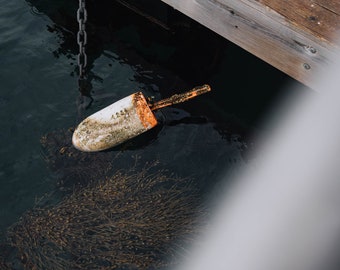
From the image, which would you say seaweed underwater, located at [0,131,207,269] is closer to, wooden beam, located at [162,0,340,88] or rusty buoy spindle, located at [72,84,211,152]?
rusty buoy spindle, located at [72,84,211,152]

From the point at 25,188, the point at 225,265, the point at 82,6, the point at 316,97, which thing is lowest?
the point at 25,188

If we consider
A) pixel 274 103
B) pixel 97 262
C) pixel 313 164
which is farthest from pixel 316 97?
pixel 97 262

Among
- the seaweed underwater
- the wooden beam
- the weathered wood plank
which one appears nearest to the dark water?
the seaweed underwater

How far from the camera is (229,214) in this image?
18.7ft

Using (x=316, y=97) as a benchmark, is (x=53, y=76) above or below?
below

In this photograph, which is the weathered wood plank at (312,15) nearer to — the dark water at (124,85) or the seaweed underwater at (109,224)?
the dark water at (124,85)

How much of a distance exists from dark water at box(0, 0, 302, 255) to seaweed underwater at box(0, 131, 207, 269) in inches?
10.6

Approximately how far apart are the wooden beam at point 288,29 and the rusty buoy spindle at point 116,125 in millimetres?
1845

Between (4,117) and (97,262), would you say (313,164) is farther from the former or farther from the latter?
(4,117)

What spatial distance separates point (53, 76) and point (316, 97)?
497 centimetres

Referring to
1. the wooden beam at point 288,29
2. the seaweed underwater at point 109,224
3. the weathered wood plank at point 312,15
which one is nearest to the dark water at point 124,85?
the seaweed underwater at point 109,224

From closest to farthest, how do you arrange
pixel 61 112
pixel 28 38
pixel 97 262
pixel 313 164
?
pixel 97 262 < pixel 313 164 < pixel 61 112 < pixel 28 38

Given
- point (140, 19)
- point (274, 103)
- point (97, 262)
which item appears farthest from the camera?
point (140, 19)

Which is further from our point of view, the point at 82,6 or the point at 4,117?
A: the point at 4,117
